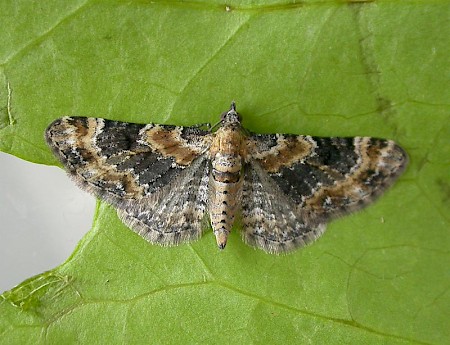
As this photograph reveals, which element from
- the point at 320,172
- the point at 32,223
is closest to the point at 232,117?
the point at 320,172

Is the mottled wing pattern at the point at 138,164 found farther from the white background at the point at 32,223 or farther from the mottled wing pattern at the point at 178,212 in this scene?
the white background at the point at 32,223

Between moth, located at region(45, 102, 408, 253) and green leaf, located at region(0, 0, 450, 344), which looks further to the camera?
moth, located at region(45, 102, 408, 253)

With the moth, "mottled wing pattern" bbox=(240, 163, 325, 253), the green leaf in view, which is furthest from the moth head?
"mottled wing pattern" bbox=(240, 163, 325, 253)

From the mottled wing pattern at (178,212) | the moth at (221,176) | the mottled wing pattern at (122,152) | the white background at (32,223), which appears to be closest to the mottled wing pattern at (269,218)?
the moth at (221,176)

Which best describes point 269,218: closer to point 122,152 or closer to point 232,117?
point 232,117

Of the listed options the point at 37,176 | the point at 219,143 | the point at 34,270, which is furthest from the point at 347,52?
the point at 34,270

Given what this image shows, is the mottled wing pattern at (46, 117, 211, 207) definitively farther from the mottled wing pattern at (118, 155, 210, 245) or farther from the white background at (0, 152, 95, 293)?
the white background at (0, 152, 95, 293)

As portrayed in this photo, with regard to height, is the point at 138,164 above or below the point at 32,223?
above
